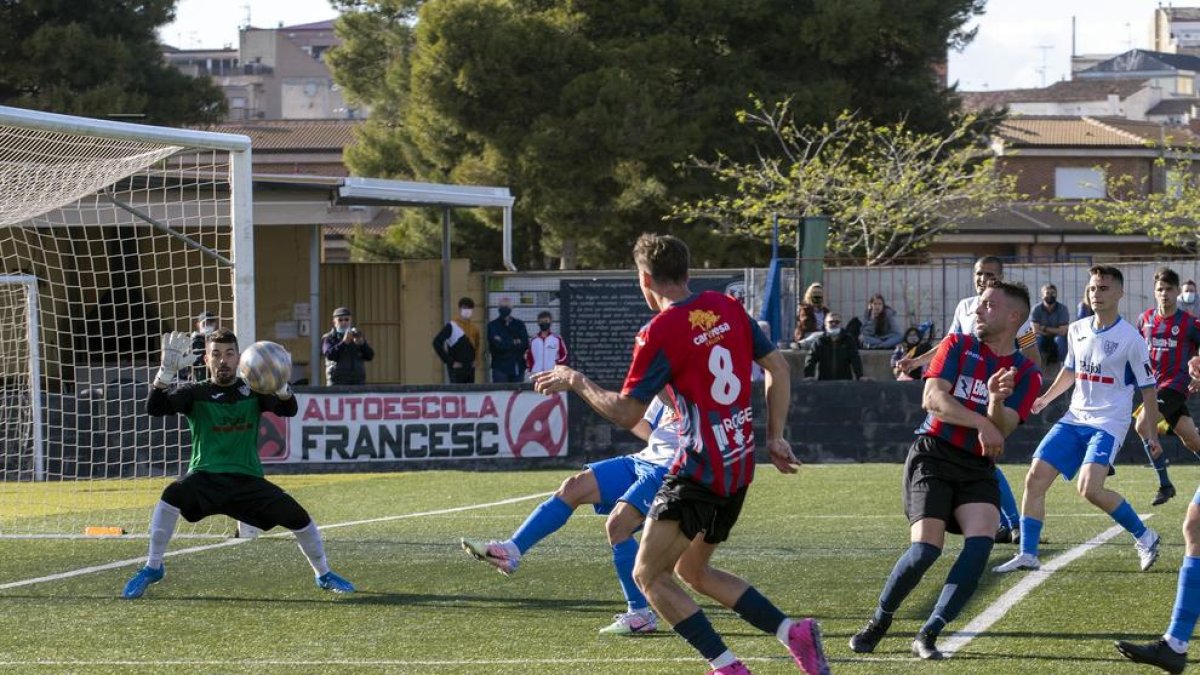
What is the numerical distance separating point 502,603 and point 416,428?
32.4 feet

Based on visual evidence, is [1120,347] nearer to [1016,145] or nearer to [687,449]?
[687,449]

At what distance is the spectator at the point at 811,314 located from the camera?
842 inches

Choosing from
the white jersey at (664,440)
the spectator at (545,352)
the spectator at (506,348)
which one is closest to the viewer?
the white jersey at (664,440)

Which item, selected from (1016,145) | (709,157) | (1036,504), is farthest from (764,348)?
(1016,145)

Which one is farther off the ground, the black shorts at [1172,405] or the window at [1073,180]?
the window at [1073,180]

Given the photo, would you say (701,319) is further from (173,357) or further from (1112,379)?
(1112,379)

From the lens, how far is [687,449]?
256 inches

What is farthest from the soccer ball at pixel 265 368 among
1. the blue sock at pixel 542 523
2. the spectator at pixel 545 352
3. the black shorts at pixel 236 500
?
the spectator at pixel 545 352

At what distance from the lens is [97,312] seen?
19906mm

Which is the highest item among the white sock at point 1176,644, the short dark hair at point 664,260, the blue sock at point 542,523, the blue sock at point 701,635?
the short dark hair at point 664,260

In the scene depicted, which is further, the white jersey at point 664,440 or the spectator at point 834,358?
the spectator at point 834,358

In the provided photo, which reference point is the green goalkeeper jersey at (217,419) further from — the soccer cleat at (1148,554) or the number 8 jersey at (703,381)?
the soccer cleat at (1148,554)

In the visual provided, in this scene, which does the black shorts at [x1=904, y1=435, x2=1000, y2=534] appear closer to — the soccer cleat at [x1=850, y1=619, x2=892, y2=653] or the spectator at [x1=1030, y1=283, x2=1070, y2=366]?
the soccer cleat at [x1=850, y1=619, x2=892, y2=653]

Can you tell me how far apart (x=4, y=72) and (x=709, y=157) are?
14475 millimetres
